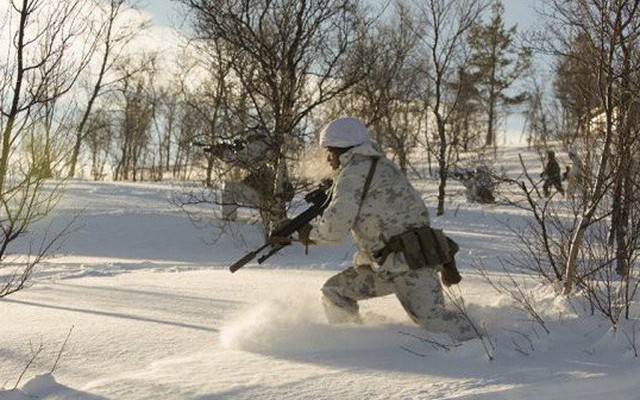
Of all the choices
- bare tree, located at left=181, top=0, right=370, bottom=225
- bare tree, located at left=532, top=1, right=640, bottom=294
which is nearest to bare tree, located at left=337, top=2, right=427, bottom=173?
bare tree, located at left=181, top=0, right=370, bottom=225

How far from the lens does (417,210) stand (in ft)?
12.6

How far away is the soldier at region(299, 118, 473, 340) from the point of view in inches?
146

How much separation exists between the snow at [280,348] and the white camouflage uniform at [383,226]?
0.53 ft

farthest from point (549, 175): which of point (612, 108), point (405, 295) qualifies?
point (405, 295)

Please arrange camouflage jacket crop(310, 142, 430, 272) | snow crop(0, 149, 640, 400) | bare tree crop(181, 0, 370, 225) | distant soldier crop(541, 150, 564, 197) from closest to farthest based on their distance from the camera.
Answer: snow crop(0, 149, 640, 400) → camouflage jacket crop(310, 142, 430, 272) → distant soldier crop(541, 150, 564, 197) → bare tree crop(181, 0, 370, 225)

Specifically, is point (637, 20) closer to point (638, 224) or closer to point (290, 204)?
point (638, 224)

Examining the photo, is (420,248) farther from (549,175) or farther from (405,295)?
(549,175)

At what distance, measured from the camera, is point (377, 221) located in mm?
3801

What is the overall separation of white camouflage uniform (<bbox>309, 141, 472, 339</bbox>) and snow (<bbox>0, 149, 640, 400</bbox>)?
6.3 inches

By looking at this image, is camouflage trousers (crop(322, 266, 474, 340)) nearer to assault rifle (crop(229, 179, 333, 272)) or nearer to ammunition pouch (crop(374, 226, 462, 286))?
ammunition pouch (crop(374, 226, 462, 286))

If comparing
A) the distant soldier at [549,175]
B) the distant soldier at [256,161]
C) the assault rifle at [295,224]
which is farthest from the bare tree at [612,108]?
the distant soldier at [256,161]

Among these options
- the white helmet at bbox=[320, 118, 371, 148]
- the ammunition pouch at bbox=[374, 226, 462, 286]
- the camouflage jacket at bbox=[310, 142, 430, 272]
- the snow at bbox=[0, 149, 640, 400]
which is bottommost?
the snow at bbox=[0, 149, 640, 400]

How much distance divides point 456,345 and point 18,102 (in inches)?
97.9

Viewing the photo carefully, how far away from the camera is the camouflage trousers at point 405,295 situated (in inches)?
142
